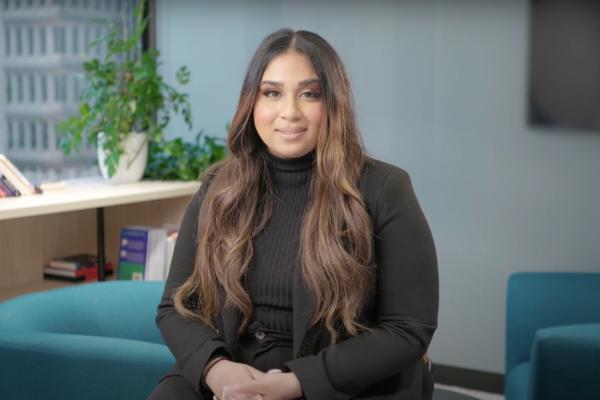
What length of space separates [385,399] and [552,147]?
1823 mm

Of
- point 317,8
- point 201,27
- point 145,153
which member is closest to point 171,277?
point 145,153

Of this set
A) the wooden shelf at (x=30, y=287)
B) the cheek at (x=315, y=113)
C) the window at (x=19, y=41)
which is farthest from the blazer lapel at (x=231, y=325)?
the window at (x=19, y=41)

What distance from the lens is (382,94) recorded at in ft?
11.6

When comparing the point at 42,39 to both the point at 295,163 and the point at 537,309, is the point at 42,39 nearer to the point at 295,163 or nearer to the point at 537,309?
the point at 295,163

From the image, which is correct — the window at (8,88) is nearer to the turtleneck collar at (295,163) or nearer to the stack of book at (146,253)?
the stack of book at (146,253)

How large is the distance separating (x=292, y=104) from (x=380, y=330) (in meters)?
0.54

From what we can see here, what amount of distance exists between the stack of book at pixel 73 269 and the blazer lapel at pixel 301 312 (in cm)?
191

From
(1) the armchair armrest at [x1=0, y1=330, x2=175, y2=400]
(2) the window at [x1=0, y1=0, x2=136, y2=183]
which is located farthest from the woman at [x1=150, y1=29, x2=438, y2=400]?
(2) the window at [x1=0, y1=0, x2=136, y2=183]

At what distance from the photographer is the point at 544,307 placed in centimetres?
269

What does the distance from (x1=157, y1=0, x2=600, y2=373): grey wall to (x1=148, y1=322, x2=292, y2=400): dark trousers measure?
1.81 m

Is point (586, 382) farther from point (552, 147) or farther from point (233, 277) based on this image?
point (552, 147)

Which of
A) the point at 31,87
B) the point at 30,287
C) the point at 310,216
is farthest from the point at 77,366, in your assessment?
the point at 31,87

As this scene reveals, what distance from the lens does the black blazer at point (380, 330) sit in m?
1.68

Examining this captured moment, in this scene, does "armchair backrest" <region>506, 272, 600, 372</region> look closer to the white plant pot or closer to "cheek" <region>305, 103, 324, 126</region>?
"cheek" <region>305, 103, 324, 126</region>
